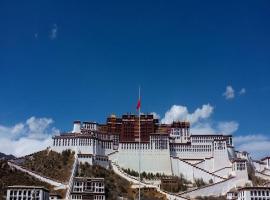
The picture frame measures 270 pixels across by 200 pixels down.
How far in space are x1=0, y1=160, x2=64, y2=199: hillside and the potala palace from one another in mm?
15832

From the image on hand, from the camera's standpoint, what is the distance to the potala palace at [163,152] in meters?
109

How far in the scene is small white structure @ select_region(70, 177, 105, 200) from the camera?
291ft

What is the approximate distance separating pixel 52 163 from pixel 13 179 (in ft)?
47.2

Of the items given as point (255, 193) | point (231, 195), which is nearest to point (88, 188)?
point (231, 195)

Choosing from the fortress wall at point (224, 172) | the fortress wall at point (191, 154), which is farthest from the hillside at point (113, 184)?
the fortress wall at point (224, 172)

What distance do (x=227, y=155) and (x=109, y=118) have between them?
113 ft

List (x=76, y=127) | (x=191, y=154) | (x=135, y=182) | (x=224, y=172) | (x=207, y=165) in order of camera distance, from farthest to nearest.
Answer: (x=76, y=127)
(x=191, y=154)
(x=207, y=165)
(x=224, y=172)
(x=135, y=182)

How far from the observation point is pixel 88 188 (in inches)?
3565

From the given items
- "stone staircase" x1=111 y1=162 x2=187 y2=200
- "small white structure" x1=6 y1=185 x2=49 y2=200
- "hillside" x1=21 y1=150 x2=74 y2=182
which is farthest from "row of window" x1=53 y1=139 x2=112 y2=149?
"small white structure" x1=6 y1=185 x2=49 y2=200

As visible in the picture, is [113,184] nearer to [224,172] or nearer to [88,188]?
[88,188]

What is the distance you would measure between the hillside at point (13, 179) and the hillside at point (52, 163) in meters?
4.54

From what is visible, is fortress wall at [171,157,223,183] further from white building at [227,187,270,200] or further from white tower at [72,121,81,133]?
white tower at [72,121,81,133]

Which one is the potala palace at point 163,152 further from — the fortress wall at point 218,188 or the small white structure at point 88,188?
the small white structure at point 88,188

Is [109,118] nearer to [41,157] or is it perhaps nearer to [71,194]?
[41,157]
